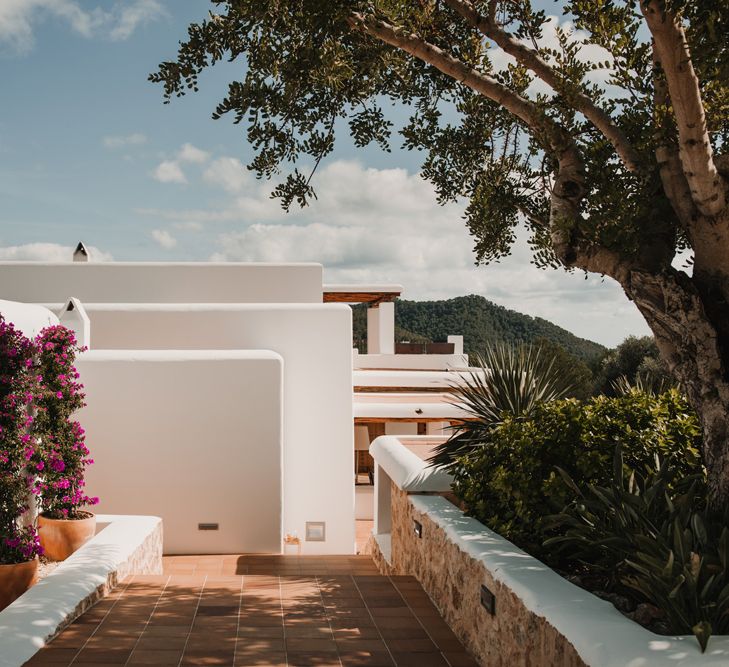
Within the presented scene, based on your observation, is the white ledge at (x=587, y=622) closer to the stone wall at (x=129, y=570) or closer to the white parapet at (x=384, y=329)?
the stone wall at (x=129, y=570)

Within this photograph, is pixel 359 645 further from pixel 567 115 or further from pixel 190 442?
pixel 190 442

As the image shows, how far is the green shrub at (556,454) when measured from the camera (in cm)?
641

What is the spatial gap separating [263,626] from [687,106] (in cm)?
522

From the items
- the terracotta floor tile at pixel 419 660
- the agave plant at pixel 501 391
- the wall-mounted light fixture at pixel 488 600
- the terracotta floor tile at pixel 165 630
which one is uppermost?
the agave plant at pixel 501 391

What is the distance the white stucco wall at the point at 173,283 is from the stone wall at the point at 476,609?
10796mm

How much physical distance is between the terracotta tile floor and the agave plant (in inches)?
69.5

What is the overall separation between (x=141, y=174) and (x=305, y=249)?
7.25m

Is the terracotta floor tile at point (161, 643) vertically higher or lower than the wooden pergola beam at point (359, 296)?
lower

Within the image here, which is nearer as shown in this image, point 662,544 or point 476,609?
point 662,544

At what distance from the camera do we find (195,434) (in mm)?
11984

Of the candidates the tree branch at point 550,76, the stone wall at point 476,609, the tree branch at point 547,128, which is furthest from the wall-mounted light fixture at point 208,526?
the tree branch at point 550,76

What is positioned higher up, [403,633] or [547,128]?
[547,128]

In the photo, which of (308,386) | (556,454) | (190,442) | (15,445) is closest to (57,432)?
(15,445)

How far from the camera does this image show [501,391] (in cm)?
931
